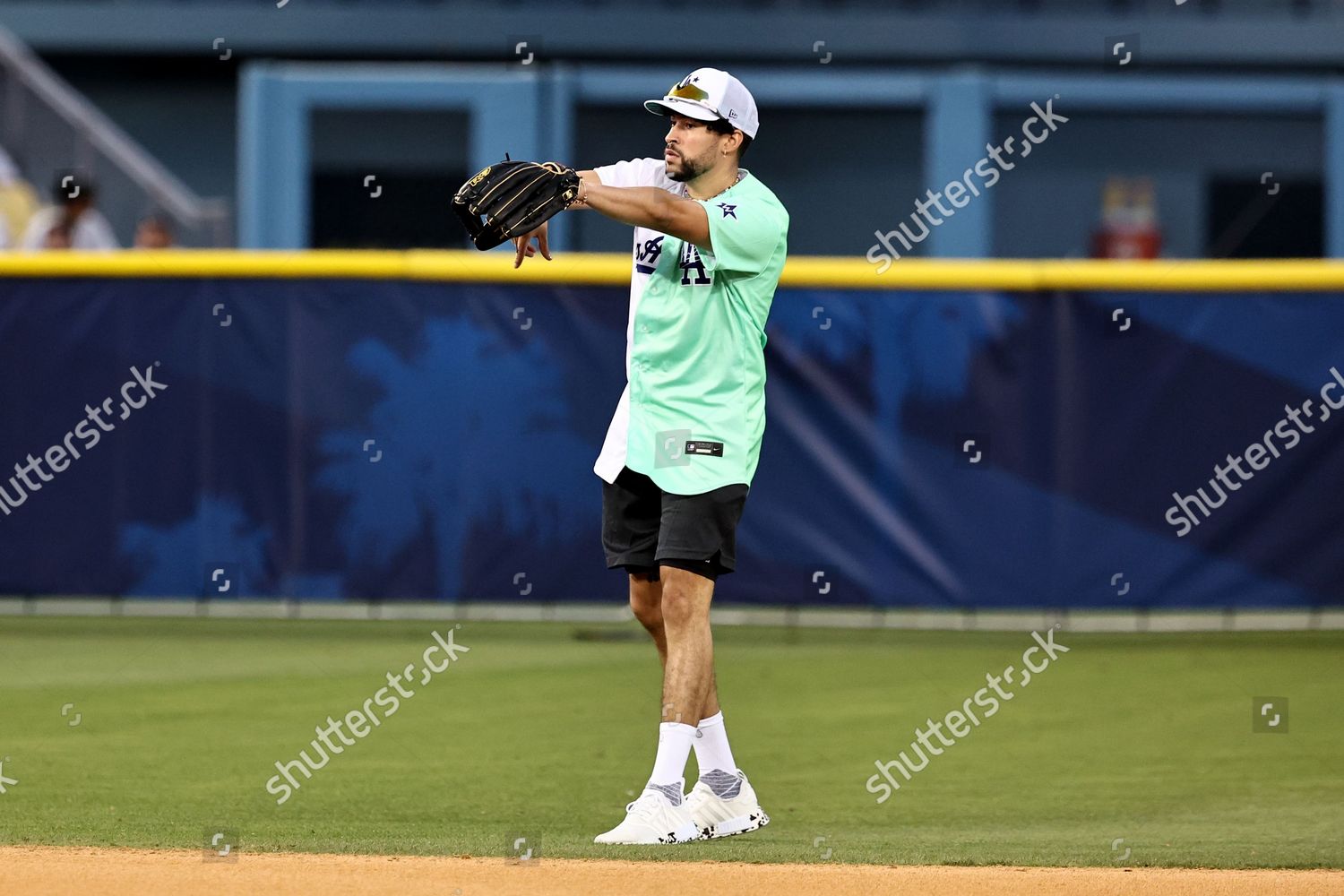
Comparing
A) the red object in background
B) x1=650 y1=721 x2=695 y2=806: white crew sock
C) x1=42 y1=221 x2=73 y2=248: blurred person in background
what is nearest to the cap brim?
x1=650 y1=721 x2=695 y2=806: white crew sock

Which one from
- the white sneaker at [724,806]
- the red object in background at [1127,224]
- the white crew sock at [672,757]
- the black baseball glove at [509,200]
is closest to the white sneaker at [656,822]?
the white crew sock at [672,757]

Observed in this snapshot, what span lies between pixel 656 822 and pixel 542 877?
2.22 ft

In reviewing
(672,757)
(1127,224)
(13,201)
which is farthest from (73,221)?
(1127,224)

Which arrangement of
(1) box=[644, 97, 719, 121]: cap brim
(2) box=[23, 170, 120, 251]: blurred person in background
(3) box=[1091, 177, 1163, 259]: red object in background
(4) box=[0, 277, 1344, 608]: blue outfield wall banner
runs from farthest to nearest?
(3) box=[1091, 177, 1163, 259]: red object in background
(2) box=[23, 170, 120, 251]: blurred person in background
(4) box=[0, 277, 1344, 608]: blue outfield wall banner
(1) box=[644, 97, 719, 121]: cap brim

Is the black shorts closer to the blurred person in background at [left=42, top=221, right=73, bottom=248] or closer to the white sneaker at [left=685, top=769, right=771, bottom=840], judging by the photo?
the white sneaker at [left=685, top=769, right=771, bottom=840]

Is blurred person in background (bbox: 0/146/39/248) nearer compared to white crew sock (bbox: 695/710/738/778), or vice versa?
white crew sock (bbox: 695/710/738/778)

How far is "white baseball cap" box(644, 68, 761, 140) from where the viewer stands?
230 inches

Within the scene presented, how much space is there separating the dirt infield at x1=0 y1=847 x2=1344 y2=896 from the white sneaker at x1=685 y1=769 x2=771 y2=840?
1.90 feet

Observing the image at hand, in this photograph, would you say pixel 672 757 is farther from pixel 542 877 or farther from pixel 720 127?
pixel 720 127

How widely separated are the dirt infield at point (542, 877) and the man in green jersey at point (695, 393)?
1.77ft

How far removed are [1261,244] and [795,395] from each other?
14268 millimetres

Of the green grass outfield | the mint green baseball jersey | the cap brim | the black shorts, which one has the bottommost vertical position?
the green grass outfield

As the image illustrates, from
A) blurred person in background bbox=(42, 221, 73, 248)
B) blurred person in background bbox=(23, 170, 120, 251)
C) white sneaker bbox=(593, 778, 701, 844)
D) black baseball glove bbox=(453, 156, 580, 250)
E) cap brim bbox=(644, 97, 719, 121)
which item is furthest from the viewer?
blurred person in background bbox=(23, 170, 120, 251)

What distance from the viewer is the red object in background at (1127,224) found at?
71.4 ft
